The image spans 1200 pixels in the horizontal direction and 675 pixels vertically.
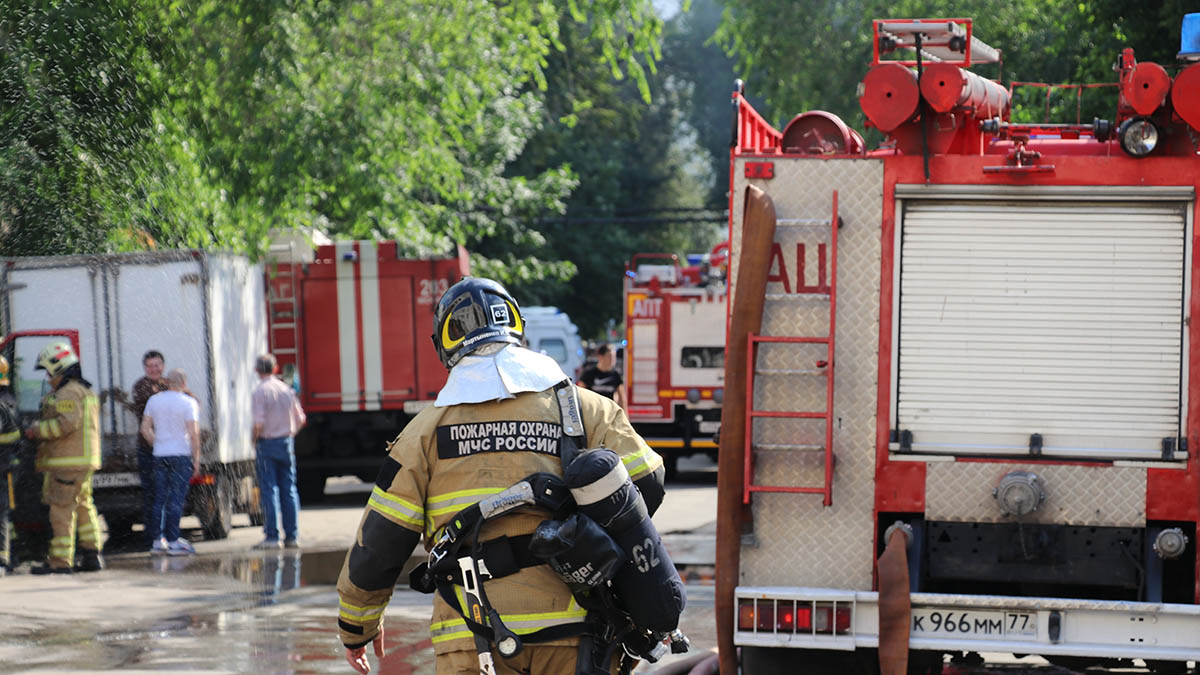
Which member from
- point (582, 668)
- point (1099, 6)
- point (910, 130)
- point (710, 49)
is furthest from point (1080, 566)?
point (710, 49)

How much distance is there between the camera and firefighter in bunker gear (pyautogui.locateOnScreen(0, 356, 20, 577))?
11836 mm

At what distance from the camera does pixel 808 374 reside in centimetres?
642

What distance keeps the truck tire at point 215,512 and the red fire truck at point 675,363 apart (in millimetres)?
7010

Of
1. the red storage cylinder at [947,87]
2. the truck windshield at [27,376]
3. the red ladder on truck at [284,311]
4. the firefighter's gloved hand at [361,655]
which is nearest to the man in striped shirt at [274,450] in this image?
the truck windshield at [27,376]

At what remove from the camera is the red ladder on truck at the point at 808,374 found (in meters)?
6.35

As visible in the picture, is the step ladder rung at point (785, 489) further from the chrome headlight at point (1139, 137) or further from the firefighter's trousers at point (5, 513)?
the firefighter's trousers at point (5, 513)

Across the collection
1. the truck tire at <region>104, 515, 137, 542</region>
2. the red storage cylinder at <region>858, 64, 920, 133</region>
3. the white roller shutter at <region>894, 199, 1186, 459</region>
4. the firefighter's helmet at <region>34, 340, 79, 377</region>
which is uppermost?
the red storage cylinder at <region>858, 64, 920, 133</region>

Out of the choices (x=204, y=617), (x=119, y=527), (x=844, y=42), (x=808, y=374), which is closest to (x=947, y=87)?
(x=808, y=374)

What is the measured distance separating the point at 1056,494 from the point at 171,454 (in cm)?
881

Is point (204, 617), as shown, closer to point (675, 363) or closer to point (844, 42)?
point (675, 363)

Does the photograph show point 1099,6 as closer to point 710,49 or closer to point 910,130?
point 910,130

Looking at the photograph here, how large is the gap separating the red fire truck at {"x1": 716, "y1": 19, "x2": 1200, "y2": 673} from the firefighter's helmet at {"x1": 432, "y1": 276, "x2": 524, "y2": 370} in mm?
2154

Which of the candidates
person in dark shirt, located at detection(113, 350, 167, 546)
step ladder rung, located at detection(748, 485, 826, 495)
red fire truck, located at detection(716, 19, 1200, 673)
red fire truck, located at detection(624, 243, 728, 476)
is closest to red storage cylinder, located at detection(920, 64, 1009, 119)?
red fire truck, located at detection(716, 19, 1200, 673)

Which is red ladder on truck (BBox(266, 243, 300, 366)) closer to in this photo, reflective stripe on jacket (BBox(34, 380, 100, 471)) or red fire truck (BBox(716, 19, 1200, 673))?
reflective stripe on jacket (BBox(34, 380, 100, 471))
